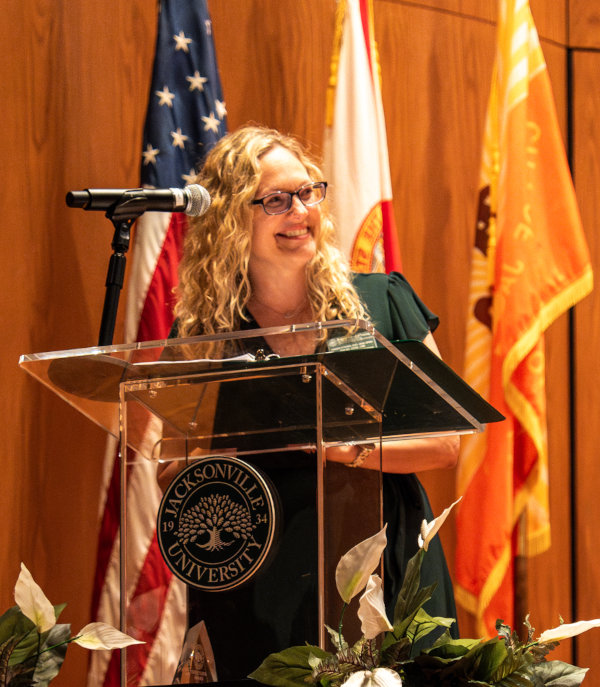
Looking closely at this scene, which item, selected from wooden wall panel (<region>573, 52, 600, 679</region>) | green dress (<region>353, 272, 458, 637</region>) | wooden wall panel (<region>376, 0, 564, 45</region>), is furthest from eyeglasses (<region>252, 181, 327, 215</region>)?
wooden wall panel (<region>573, 52, 600, 679</region>)

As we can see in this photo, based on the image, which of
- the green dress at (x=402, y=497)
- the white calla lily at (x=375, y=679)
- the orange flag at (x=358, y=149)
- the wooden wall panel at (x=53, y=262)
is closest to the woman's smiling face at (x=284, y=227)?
the green dress at (x=402, y=497)

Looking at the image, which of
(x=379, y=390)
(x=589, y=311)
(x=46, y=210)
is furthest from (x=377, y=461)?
(x=589, y=311)

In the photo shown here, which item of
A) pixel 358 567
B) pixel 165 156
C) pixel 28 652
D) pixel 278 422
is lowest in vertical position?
pixel 28 652

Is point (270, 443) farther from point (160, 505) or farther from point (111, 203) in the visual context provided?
point (111, 203)

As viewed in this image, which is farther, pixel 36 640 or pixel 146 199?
pixel 146 199

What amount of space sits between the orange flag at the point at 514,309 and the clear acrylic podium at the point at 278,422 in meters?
1.68

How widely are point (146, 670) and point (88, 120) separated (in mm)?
2165

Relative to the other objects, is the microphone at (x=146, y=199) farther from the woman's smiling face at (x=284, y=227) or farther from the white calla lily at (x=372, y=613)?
the white calla lily at (x=372, y=613)

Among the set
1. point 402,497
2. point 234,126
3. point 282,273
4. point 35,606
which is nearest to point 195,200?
point 282,273

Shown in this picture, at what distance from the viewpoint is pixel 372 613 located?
1.12m

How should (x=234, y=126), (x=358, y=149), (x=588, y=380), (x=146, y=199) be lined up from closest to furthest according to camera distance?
(x=146, y=199) → (x=358, y=149) → (x=234, y=126) → (x=588, y=380)

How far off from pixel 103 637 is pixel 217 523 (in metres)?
0.19

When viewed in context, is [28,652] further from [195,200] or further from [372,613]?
[195,200]

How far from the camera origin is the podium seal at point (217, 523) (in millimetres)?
1269
